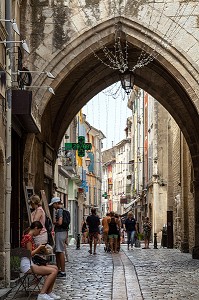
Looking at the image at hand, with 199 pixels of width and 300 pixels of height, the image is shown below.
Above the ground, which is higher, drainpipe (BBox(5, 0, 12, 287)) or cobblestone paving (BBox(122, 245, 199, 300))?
drainpipe (BBox(5, 0, 12, 287))

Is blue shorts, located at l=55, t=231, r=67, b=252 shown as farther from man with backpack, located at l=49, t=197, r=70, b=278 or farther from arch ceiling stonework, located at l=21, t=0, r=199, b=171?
arch ceiling stonework, located at l=21, t=0, r=199, b=171

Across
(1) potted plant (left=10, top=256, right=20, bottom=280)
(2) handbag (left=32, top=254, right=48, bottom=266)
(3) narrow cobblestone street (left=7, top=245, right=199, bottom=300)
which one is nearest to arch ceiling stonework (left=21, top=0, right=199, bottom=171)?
(3) narrow cobblestone street (left=7, top=245, right=199, bottom=300)

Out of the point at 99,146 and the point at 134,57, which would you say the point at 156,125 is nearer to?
Result: the point at 134,57

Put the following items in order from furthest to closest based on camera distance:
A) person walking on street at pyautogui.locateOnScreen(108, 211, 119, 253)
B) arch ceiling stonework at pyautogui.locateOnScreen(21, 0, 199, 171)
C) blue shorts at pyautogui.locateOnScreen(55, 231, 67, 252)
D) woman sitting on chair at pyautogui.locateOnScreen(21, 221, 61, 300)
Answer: person walking on street at pyautogui.locateOnScreen(108, 211, 119, 253)
arch ceiling stonework at pyautogui.locateOnScreen(21, 0, 199, 171)
blue shorts at pyautogui.locateOnScreen(55, 231, 67, 252)
woman sitting on chair at pyautogui.locateOnScreen(21, 221, 61, 300)

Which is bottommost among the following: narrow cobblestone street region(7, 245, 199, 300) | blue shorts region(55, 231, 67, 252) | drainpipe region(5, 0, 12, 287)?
narrow cobblestone street region(7, 245, 199, 300)

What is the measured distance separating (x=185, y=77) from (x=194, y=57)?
0.46m

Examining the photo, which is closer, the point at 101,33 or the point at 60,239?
the point at 60,239

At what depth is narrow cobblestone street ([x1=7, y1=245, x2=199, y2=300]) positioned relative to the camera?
455 inches

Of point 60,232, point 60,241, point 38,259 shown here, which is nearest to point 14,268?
point 60,241

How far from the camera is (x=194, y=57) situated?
1748 cm

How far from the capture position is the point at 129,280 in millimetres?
13859

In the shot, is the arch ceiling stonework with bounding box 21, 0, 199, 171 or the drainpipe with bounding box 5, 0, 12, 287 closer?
the drainpipe with bounding box 5, 0, 12, 287

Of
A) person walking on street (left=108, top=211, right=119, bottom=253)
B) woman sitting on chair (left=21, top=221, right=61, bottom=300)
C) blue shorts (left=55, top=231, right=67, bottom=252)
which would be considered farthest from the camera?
person walking on street (left=108, top=211, right=119, bottom=253)

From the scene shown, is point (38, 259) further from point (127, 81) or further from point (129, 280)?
point (127, 81)
